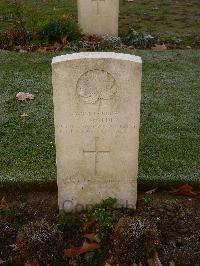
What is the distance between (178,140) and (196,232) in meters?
1.81

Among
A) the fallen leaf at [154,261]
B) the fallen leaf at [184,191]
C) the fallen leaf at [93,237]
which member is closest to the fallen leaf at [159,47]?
the fallen leaf at [184,191]

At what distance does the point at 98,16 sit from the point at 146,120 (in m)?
4.17

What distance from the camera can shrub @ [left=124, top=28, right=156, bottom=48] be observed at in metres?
9.81

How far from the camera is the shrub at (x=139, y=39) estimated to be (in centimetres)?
981

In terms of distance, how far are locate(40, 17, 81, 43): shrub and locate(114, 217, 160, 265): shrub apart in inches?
246

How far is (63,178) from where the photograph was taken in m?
4.44

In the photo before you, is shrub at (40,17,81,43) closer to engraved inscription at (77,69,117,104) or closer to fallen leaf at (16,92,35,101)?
fallen leaf at (16,92,35,101)

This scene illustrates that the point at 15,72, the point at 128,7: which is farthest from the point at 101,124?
the point at 128,7

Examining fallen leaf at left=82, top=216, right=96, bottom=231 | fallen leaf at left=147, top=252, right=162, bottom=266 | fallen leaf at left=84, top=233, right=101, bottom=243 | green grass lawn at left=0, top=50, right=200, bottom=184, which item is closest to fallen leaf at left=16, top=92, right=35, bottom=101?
green grass lawn at left=0, top=50, right=200, bottom=184

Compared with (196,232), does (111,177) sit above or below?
above

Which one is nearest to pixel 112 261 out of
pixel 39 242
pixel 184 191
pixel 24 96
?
pixel 39 242

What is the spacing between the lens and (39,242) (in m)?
3.84

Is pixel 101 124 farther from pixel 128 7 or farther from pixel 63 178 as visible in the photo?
pixel 128 7

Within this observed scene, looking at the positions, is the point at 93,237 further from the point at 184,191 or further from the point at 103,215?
the point at 184,191
